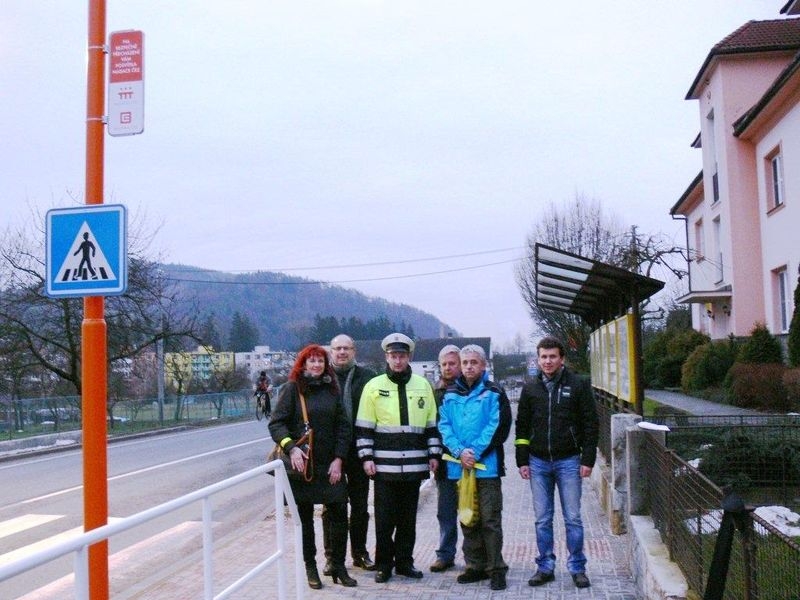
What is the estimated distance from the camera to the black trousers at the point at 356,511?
7.21 meters

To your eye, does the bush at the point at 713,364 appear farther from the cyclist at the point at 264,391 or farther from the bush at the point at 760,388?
the cyclist at the point at 264,391

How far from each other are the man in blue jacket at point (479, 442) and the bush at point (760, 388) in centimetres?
1275

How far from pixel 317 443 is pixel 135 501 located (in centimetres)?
746

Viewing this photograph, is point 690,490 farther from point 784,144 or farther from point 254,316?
point 254,316

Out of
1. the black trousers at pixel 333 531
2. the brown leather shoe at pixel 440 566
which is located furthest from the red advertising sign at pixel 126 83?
the brown leather shoe at pixel 440 566

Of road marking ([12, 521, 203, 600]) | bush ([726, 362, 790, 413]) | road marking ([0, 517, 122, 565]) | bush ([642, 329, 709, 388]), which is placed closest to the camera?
road marking ([12, 521, 203, 600])

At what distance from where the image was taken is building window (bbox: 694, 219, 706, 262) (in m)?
34.1

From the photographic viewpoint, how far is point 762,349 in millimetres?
20969

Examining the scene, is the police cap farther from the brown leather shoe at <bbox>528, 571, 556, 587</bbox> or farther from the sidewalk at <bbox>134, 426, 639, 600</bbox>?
the brown leather shoe at <bbox>528, 571, 556, 587</bbox>

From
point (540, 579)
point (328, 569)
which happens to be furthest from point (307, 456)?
point (540, 579)

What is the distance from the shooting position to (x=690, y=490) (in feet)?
17.0

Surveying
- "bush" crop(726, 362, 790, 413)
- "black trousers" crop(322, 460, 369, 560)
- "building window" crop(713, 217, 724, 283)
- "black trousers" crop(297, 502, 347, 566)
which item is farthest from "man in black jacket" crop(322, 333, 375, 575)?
"building window" crop(713, 217, 724, 283)

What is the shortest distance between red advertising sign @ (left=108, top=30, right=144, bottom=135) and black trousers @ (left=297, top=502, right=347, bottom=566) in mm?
3072

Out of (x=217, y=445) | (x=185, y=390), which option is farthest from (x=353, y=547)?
(x=185, y=390)
